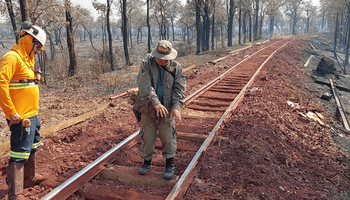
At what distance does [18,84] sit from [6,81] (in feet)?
0.67

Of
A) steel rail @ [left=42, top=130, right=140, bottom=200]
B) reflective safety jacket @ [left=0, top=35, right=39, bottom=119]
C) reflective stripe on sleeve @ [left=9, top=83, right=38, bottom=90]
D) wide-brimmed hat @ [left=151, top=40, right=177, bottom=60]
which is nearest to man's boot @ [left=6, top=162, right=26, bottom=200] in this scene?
steel rail @ [left=42, top=130, right=140, bottom=200]

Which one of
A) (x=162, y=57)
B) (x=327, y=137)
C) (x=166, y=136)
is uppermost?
(x=162, y=57)

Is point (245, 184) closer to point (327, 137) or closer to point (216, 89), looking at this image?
point (327, 137)

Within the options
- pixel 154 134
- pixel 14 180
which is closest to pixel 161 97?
pixel 154 134

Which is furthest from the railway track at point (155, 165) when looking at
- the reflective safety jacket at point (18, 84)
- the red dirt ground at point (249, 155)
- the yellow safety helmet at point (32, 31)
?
the yellow safety helmet at point (32, 31)

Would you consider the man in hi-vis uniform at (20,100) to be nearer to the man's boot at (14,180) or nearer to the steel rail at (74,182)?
the man's boot at (14,180)

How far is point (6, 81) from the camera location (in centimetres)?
271

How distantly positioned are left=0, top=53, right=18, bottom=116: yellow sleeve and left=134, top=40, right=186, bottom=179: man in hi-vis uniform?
139 cm

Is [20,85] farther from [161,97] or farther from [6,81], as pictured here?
[161,97]

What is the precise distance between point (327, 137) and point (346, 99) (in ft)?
21.6

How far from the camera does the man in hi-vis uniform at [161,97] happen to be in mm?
3148

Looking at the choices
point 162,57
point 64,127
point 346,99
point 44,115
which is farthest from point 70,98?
point 346,99

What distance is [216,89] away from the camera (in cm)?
870

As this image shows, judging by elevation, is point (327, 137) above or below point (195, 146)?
below
